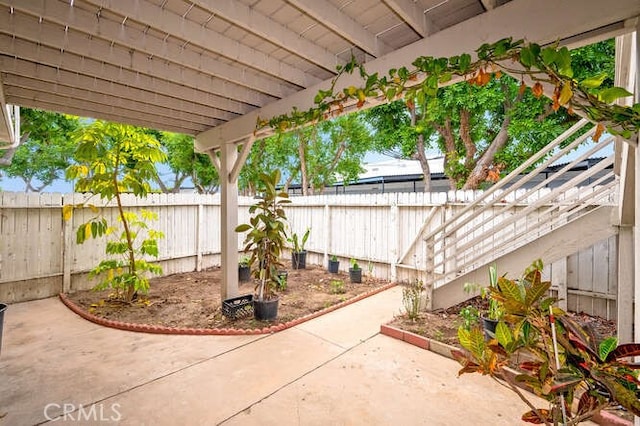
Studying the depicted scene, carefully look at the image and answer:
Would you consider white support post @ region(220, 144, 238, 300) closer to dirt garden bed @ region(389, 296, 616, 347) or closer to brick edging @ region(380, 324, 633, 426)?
brick edging @ region(380, 324, 633, 426)

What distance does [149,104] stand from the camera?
10.6ft

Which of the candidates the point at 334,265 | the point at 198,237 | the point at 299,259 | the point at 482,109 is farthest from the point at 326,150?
the point at 198,237

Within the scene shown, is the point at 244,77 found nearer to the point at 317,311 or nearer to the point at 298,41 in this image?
the point at 298,41

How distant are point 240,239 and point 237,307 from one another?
374 centimetres

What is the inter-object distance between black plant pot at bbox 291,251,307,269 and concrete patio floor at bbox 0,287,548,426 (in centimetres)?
313

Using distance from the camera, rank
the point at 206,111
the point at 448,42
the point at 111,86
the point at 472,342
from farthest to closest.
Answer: the point at 206,111 < the point at 111,86 < the point at 448,42 < the point at 472,342

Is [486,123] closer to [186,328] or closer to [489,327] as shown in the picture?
[489,327]

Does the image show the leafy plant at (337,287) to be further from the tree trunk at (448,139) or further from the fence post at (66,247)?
the tree trunk at (448,139)

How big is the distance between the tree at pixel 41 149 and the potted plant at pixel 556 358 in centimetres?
513

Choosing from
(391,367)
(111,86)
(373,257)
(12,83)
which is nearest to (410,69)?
(391,367)

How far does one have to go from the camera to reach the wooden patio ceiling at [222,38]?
1.67 meters

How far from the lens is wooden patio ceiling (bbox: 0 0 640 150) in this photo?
1.67 metres

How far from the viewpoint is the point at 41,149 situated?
476 inches

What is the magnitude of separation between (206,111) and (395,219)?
365cm
